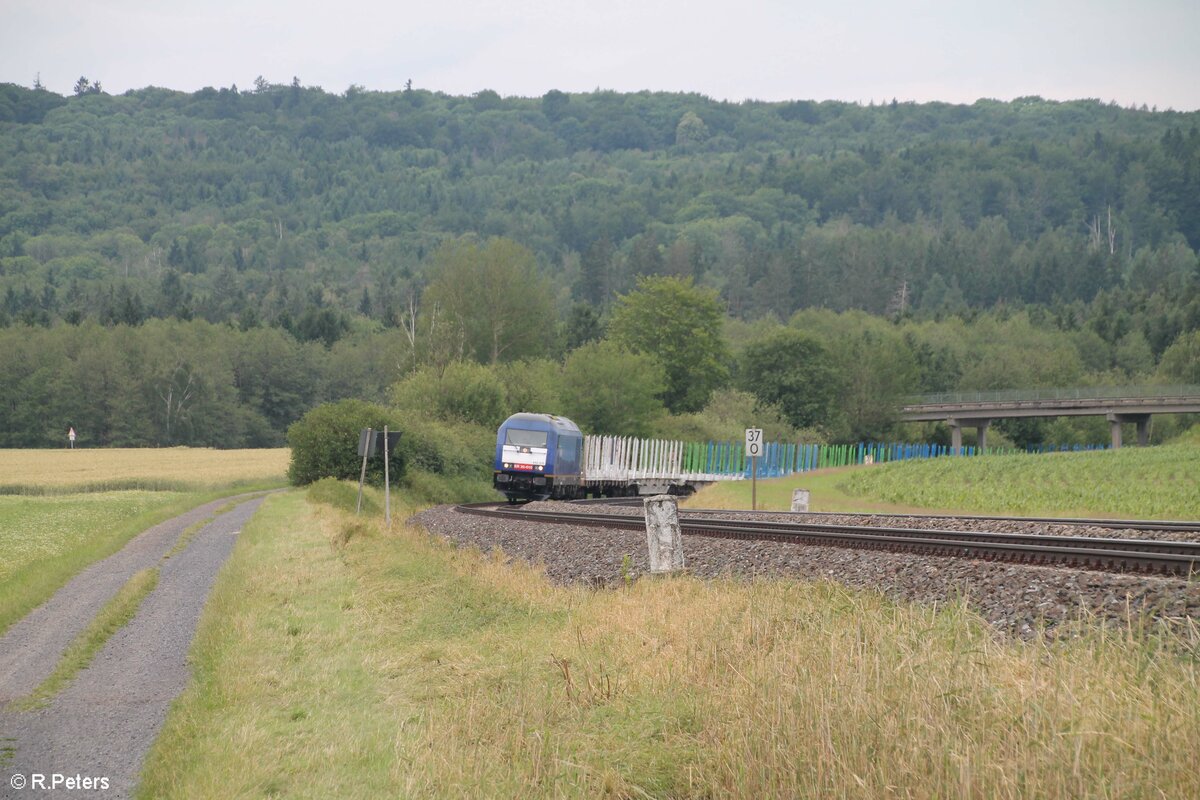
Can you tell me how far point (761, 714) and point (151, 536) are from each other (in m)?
26.6

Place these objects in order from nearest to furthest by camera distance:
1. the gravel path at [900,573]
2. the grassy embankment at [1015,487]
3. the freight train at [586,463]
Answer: the gravel path at [900,573] → the grassy embankment at [1015,487] → the freight train at [586,463]

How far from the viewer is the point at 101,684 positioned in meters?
11.9

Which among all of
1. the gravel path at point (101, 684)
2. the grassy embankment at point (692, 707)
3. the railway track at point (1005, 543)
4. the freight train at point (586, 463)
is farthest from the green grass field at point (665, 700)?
the freight train at point (586, 463)

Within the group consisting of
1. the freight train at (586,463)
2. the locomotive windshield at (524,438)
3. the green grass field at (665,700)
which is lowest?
the freight train at (586,463)

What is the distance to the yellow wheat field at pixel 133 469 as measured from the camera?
63.0 m

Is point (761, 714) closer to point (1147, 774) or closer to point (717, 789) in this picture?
point (717, 789)

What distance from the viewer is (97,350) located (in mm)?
123938

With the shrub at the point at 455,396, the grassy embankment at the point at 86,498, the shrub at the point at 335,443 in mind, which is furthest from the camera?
the shrub at the point at 455,396

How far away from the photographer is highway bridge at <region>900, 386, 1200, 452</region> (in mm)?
106312

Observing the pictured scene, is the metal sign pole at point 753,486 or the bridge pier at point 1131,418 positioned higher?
the metal sign pole at point 753,486

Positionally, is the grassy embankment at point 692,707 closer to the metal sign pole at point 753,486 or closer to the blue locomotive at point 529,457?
the metal sign pole at point 753,486

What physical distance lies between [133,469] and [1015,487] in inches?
1951

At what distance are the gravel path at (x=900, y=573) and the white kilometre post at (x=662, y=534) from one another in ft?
2.20

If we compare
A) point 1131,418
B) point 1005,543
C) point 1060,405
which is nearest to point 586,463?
point 1005,543
